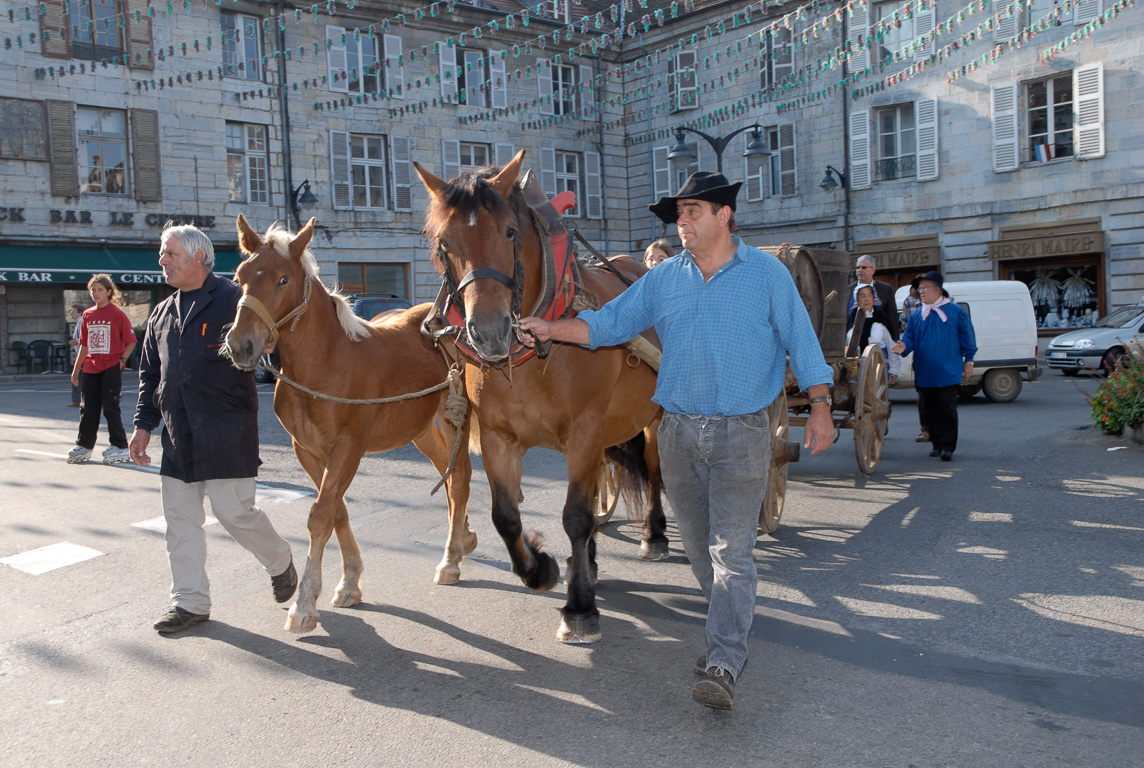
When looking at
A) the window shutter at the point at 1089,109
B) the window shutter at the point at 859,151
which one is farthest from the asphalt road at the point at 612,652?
the window shutter at the point at 859,151

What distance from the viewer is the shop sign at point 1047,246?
863 inches

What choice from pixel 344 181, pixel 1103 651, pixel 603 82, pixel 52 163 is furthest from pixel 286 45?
pixel 1103 651

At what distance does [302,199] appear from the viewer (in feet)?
75.0

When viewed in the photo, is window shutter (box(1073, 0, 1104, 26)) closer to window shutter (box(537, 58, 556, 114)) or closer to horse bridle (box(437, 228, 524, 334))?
window shutter (box(537, 58, 556, 114))

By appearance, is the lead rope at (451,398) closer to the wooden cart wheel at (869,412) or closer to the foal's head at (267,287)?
the foal's head at (267,287)

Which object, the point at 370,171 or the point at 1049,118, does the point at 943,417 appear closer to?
the point at 1049,118

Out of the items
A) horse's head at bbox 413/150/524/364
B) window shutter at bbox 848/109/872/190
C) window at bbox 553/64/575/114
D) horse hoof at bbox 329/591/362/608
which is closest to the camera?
horse's head at bbox 413/150/524/364

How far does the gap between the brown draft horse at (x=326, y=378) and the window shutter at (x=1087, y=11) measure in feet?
71.4

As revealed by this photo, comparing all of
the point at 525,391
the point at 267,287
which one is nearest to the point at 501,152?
the point at 267,287

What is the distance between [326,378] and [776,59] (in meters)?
24.5

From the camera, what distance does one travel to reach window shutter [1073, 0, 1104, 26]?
70.1 feet

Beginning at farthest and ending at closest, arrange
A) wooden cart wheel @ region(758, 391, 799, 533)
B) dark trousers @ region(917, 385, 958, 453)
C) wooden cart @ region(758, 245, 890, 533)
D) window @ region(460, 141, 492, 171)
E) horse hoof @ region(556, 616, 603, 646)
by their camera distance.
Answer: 1. window @ region(460, 141, 492, 171)
2. dark trousers @ region(917, 385, 958, 453)
3. wooden cart @ region(758, 245, 890, 533)
4. wooden cart wheel @ region(758, 391, 799, 533)
5. horse hoof @ region(556, 616, 603, 646)

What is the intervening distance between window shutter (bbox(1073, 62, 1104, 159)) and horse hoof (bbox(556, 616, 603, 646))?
2212 centimetres

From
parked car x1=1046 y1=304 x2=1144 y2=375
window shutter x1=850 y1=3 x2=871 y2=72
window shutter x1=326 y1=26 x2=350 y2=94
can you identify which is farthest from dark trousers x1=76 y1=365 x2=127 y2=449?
window shutter x1=850 y1=3 x2=871 y2=72
